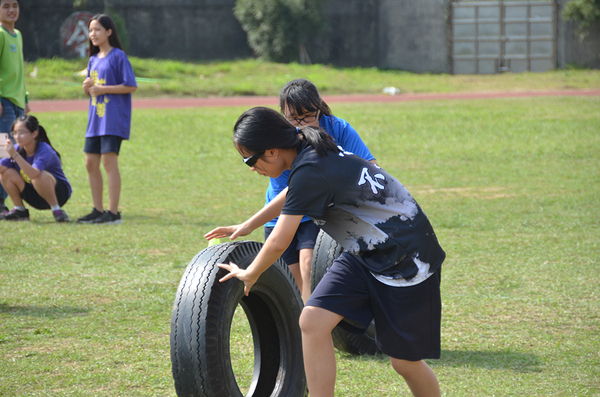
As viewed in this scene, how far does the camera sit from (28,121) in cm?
710

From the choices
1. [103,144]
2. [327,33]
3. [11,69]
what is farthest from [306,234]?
[327,33]

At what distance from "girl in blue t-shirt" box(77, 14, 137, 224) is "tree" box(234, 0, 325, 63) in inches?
939

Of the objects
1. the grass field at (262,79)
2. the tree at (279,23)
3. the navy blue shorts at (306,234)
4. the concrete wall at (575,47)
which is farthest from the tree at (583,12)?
the navy blue shorts at (306,234)

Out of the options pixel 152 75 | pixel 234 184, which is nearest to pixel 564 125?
pixel 234 184

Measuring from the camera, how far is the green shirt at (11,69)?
7270 millimetres

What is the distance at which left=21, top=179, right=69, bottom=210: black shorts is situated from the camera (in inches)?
287

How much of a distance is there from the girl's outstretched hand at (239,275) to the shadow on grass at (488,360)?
1.23 meters

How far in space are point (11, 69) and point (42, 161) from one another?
104cm

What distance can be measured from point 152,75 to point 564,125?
16.6 meters

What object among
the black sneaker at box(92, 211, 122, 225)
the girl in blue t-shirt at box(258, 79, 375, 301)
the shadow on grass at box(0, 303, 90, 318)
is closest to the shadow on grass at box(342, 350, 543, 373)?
the girl in blue t-shirt at box(258, 79, 375, 301)

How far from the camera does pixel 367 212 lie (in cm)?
263

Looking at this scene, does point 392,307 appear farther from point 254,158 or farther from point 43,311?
point 43,311

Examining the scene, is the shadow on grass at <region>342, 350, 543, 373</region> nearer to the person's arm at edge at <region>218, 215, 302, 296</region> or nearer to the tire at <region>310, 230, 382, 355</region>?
the tire at <region>310, 230, 382, 355</region>

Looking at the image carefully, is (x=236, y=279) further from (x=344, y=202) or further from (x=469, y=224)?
(x=469, y=224)
